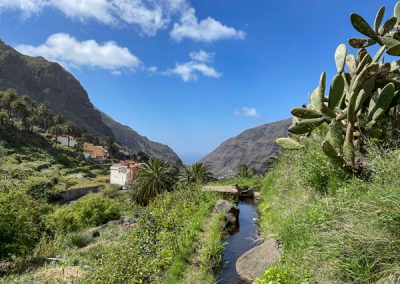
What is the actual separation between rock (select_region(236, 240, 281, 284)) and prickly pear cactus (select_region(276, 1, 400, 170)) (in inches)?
88.3

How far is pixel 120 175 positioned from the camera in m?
80.3

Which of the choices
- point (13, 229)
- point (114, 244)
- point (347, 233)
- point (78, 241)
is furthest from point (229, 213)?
point (347, 233)

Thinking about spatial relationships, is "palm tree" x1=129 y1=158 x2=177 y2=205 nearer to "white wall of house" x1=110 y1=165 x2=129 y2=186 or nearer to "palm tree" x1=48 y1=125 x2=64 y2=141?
"white wall of house" x1=110 y1=165 x2=129 y2=186

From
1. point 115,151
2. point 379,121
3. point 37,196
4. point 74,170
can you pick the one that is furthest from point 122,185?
point 379,121

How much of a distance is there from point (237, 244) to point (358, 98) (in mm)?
5058

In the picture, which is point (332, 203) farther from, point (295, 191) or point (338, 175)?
point (295, 191)

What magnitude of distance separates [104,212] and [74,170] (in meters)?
51.8

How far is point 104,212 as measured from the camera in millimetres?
32750

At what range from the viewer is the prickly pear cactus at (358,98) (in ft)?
26.7

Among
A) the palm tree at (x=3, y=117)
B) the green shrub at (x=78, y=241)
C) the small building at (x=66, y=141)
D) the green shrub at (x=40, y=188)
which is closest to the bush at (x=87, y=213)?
the green shrub at (x=78, y=241)

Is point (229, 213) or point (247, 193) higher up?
point (247, 193)

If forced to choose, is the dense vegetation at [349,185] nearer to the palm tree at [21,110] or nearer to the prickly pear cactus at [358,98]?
the prickly pear cactus at [358,98]

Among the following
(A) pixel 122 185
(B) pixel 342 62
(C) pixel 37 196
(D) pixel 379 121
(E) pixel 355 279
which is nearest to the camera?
(E) pixel 355 279

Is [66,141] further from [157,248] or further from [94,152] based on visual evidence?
[157,248]
